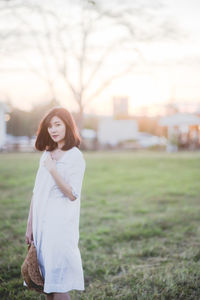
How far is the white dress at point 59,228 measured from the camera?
7.72 ft

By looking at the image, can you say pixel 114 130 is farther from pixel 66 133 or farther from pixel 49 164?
pixel 49 164

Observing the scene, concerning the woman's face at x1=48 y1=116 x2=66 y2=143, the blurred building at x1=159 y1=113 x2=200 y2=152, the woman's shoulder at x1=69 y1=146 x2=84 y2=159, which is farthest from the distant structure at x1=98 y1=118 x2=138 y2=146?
the woman's shoulder at x1=69 y1=146 x2=84 y2=159

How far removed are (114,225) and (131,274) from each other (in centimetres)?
210

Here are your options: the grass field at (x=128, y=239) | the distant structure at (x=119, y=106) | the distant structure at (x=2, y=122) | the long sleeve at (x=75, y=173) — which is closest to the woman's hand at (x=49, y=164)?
the long sleeve at (x=75, y=173)

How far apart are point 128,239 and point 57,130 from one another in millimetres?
3269

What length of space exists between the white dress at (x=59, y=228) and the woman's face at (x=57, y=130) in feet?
0.54

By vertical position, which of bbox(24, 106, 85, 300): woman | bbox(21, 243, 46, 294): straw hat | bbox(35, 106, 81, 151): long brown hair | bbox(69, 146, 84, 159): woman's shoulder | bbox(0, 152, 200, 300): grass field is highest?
bbox(35, 106, 81, 151): long brown hair

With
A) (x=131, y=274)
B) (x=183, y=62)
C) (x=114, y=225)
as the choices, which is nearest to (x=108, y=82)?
(x=183, y=62)

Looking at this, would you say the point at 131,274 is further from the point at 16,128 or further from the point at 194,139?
the point at 16,128

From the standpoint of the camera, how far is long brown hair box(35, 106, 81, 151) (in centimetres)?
257

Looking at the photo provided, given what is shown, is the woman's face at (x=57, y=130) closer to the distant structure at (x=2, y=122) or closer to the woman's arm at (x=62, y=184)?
the woman's arm at (x=62, y=184)

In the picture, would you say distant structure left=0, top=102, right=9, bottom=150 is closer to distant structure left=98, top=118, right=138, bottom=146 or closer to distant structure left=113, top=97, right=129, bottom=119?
distant structure left=98, top=118, right=138, bottom=146

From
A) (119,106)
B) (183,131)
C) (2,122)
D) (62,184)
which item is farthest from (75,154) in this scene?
(119,106)

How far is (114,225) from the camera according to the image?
5.95 meters
